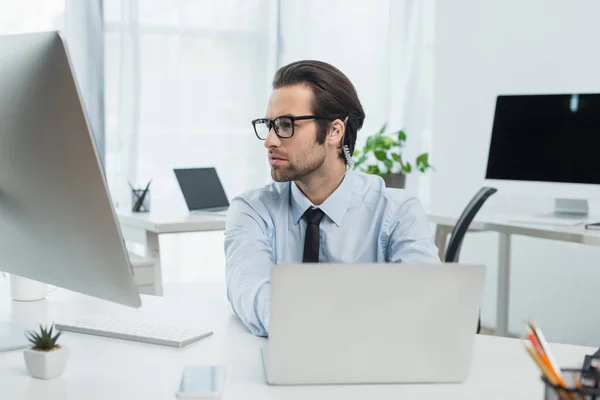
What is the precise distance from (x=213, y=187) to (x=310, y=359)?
8.27 feet

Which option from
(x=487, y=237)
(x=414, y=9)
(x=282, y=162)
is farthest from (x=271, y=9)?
(x=282, y=162)

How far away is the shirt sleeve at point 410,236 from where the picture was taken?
1.84m

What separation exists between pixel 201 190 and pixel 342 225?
169 cm

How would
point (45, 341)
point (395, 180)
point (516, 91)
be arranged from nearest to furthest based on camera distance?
1. point (45, 341)
2. point (395, 180)
3. point (516, 91)

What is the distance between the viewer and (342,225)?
196cm

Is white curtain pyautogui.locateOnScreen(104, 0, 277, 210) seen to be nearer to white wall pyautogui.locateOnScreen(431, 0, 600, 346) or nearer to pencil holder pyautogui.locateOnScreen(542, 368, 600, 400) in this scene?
white wall pyautogui.locateOnScreen(431, 0, 600, 346)

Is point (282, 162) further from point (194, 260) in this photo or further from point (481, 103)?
point (481, 103)

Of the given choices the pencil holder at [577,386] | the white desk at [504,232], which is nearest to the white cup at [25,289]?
the pencil holder at [577,386]

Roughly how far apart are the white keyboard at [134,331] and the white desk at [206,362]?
0.01 m

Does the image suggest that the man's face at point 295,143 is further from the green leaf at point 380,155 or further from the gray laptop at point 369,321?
the green leaf at point 380,155

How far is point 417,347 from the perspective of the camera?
1150 mm

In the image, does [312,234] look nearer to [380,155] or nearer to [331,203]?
[331,203]

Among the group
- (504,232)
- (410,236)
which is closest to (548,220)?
(504,232)

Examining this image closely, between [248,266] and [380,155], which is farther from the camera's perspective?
[380,155]
